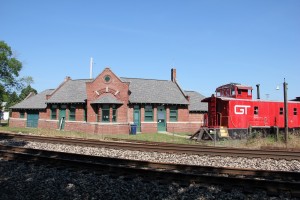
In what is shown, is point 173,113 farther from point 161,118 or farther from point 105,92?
point 105,92

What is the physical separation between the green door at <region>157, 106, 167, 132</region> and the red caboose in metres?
8.93

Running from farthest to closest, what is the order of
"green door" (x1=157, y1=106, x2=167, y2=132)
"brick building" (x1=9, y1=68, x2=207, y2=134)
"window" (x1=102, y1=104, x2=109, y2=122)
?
1. "green door" (x1=157, y1=106, x2=167, y2=132)
2. "brick building" (x1=9, y1=68, x2=207, y2=134)
3. "window" (x1=102, y1=104, x2=109, y2=122)

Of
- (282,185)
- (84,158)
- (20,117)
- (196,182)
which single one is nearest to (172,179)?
(196,182)

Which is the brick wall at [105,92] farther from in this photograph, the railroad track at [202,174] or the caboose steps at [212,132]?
the railroad track at [202,174]

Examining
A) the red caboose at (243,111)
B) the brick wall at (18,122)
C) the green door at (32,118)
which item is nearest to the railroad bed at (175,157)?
the red caboose at (243,111)

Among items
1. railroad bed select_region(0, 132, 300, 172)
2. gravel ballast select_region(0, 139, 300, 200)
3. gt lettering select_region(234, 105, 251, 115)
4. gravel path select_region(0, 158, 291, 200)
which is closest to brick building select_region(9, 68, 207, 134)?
gt lettering select_region(234, 105, 251, 115)

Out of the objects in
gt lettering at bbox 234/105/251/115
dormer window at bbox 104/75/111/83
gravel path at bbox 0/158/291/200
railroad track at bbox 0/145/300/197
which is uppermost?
dormer window at bbox 104/75/111/83

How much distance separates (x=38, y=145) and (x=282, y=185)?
569 inches

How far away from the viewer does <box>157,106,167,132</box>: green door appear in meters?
33.3

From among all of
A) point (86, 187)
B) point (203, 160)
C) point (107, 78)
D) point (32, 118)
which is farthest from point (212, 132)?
point (32, 118)

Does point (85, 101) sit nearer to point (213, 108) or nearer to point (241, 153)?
point (213, 108)

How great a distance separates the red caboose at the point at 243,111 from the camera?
23.9 metres

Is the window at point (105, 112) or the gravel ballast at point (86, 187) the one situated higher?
the window at point (105, 112)

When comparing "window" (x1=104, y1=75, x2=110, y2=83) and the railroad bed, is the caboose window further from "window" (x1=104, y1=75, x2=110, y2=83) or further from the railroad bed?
the railroad bed
